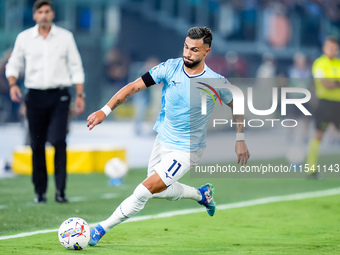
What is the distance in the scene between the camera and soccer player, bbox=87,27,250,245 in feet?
24.5

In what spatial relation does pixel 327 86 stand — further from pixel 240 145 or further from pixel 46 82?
pixel 240 145

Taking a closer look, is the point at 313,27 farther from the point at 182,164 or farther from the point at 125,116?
the point at 182,164

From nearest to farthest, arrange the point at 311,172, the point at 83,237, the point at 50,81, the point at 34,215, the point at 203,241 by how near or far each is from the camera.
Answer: the point at 83,237, the point at 203,241, the point at 34,215, the point at 50,81, the point at 311,172

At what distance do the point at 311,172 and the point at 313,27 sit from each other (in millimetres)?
20282

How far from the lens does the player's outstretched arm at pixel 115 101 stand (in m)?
7.22

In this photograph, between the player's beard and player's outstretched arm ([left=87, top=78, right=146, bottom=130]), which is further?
the player's beard

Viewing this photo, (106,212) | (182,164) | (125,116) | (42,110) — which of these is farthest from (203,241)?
(125,116)

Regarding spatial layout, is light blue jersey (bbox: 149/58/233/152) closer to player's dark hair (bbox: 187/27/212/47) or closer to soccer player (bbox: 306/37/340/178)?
player's dark hair (bbox: 187/27/212/47)

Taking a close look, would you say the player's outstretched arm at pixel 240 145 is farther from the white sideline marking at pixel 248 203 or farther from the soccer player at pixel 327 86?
the soccer player at pixel 327 86

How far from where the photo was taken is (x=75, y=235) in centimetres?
728

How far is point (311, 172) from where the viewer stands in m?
14.9

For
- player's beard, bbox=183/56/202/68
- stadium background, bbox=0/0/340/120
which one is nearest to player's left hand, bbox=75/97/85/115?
player's beard, bbox=183/56/202/68

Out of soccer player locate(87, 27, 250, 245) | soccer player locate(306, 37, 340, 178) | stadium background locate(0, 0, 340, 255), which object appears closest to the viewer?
soccer player locate(87, 27, 250, 245)

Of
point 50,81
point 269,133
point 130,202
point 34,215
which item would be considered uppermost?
point 50,81
